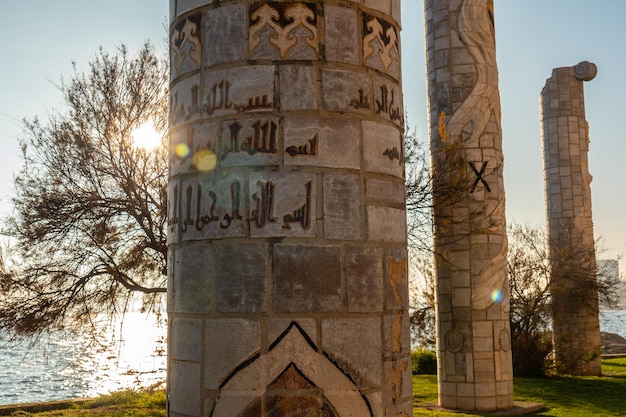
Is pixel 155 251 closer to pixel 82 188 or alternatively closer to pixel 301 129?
pixel 82 188

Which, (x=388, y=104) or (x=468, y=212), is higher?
(x=468, y=212)

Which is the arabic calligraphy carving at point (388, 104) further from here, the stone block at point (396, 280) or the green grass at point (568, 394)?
the green grass at point (568, 394)

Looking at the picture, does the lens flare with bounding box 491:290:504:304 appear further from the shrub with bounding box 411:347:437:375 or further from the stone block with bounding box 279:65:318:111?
the stone block with bounding box 279:65:318:111

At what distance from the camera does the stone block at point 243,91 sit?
10.8 ft

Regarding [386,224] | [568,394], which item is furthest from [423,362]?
[386,224]

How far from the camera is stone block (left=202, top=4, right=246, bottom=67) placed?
11.0 feet

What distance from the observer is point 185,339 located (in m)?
3.38

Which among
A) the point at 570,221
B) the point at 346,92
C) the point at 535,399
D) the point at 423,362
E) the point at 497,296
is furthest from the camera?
the point at 570,221

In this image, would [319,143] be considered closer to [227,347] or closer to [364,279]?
[364,279]

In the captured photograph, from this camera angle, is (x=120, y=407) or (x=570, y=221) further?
(x=570, y=221)

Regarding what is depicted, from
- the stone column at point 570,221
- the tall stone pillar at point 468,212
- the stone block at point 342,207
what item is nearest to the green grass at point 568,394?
the tall stone pillar at point 468,212

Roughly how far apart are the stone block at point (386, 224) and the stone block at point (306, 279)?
0.87ft

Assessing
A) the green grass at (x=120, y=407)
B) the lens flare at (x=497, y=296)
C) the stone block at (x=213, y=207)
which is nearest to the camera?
the stone block at (x=213, y=207)

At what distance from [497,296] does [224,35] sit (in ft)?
35.5
